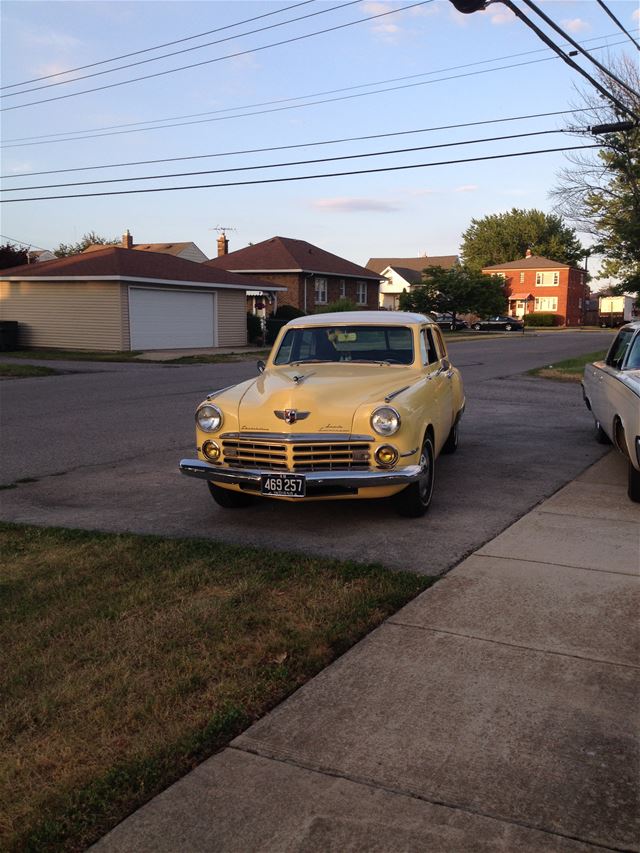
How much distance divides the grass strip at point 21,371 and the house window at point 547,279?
6569cm

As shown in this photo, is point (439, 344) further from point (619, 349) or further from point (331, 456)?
point (331, 456)

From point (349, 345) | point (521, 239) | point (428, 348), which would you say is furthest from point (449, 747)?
point (521, 239)

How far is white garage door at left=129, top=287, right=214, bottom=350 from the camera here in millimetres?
32094

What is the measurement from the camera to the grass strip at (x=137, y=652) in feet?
9.66

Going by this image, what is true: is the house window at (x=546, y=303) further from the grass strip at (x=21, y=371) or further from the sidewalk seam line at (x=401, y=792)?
the sidewalk seam line at (x=401, y=792)

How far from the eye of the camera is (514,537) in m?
6.06

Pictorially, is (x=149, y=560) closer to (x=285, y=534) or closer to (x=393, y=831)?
(x=285, y=534)

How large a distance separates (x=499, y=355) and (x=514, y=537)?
2534cm

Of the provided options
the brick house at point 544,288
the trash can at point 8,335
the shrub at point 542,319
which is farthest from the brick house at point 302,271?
the brick house at point 544,288

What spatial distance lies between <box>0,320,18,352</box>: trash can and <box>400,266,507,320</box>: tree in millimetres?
31188

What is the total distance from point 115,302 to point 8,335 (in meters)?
5.02

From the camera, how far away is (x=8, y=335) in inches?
1281

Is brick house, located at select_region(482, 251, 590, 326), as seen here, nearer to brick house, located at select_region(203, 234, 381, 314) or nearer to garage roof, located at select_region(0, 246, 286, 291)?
brick house, located at select_region(203, 234, 381, 314)

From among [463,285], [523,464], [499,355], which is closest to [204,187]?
[499,355]
